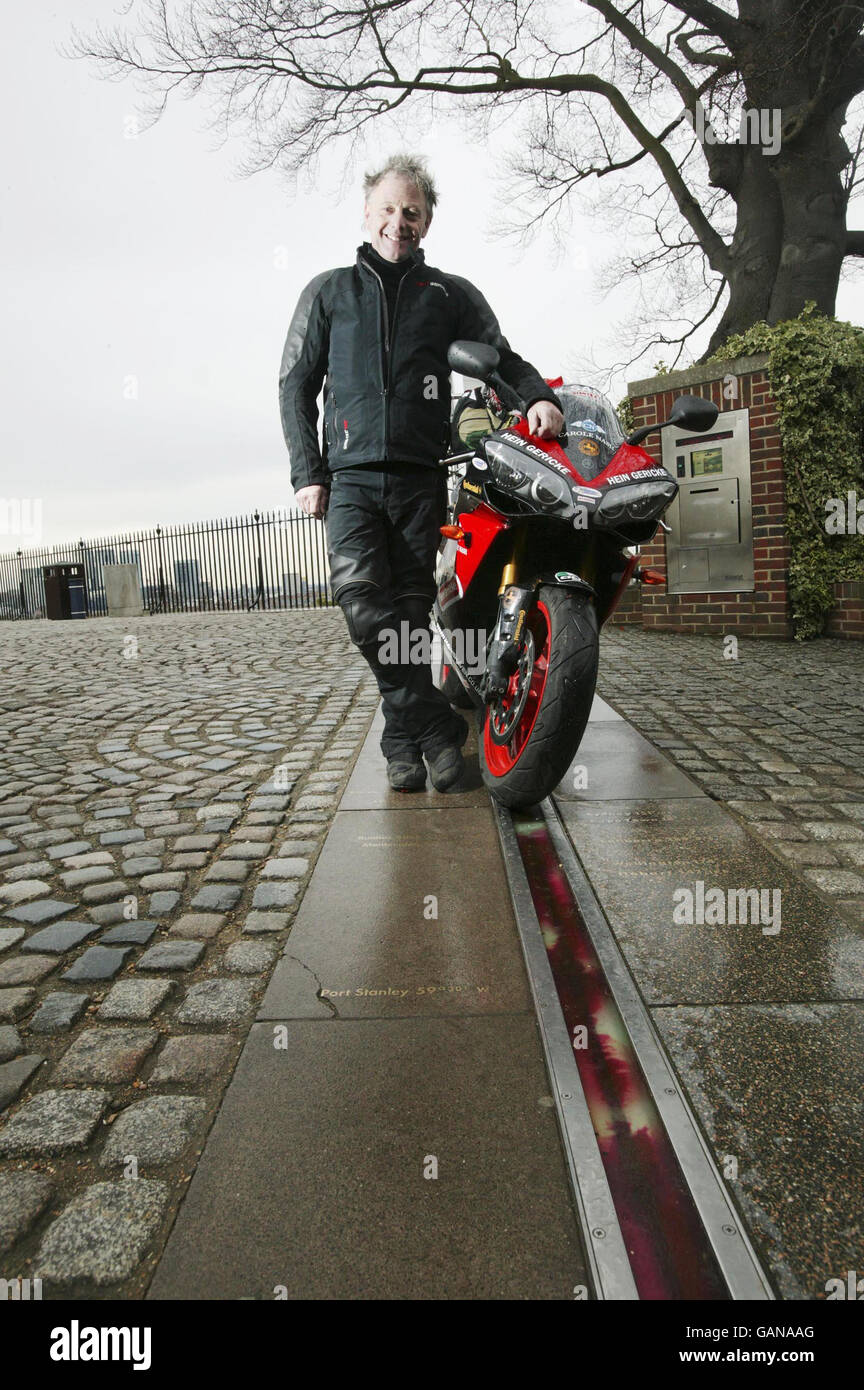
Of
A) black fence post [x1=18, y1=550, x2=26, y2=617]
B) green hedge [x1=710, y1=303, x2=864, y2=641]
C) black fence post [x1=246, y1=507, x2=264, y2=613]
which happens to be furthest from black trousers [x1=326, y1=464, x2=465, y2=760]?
black fence post [x1=18, y1=550, x2=26, y2=617]

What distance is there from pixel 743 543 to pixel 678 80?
9377 millimetres

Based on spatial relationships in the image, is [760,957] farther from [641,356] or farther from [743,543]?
[641,356]

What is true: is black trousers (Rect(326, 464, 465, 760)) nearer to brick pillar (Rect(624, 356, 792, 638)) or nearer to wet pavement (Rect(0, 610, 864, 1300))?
wet pavement (Rect(0, 610, 864, 1300))

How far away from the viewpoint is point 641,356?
1839 cm

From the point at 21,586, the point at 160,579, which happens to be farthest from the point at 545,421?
the point at 21,586

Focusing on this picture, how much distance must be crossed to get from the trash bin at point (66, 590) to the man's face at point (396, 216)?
64.5 feet

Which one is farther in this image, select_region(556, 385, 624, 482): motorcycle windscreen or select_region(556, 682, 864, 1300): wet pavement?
select_region(556, 385, 624, 482): motorcycle windscreen

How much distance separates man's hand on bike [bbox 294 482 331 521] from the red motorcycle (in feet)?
1.61

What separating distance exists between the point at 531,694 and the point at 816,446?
6571 mm

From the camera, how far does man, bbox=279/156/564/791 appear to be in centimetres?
346

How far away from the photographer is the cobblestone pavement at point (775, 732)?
3.03 m

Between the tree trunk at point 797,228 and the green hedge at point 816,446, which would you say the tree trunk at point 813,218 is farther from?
the green hedge at point 816,446

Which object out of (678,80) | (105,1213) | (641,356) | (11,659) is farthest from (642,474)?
(641,356)

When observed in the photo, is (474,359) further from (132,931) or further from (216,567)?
(216,567)
